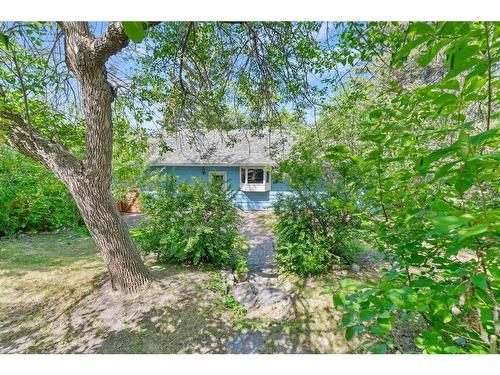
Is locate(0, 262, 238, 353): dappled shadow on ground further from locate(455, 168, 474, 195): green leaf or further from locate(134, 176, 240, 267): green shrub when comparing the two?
locate(455, 168, 474, 195): green leaf

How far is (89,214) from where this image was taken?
278 cm

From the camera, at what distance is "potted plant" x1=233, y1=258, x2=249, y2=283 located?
4.06 m

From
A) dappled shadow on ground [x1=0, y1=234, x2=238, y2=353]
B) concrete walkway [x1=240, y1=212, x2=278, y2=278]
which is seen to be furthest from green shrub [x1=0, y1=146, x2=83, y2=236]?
concrete walkway [x1=240, y1=212, x2=278, y2=278]

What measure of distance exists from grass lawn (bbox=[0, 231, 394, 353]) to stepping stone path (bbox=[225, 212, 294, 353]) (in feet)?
0.33

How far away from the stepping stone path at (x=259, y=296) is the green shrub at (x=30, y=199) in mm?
5375

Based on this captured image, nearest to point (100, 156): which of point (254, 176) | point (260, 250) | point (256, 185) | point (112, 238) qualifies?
point (112, 238)

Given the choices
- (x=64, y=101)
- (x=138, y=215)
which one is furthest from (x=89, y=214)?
(x=138, y=215)

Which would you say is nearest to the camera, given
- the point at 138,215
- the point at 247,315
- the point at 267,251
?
the point at 247,315

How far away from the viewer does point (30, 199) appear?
6.36 m

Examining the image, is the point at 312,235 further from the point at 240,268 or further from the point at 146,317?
the point at 146,317

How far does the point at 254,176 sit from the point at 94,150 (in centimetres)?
782

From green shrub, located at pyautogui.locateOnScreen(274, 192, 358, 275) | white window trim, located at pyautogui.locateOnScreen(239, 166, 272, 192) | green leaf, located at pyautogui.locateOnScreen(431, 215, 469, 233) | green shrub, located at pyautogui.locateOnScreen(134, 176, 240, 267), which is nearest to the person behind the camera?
green leaf, located at pyautogui.locateOnScreen(431, 215, 469, 233)
